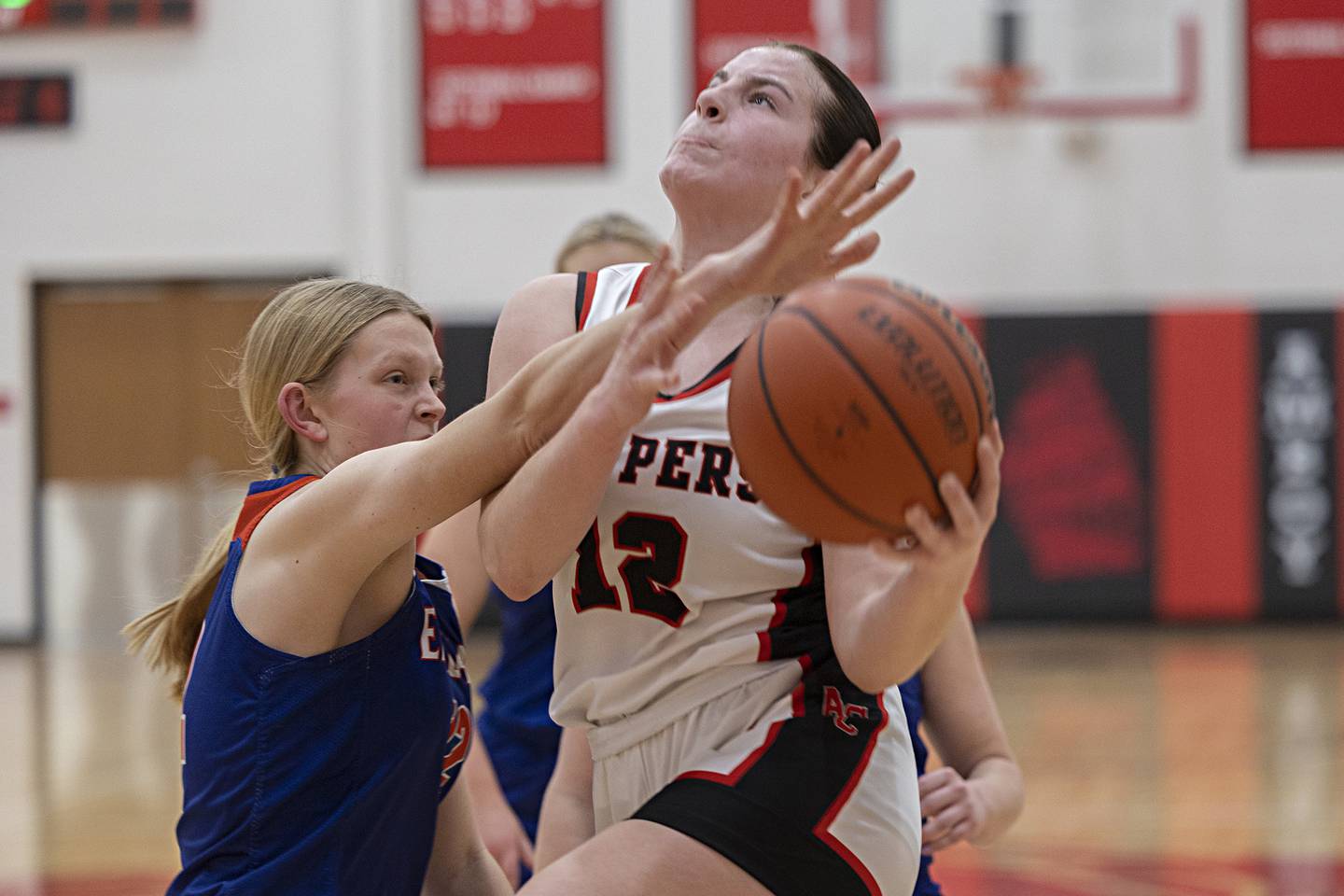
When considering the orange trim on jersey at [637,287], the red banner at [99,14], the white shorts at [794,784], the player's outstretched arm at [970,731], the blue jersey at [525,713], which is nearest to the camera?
the white shorts at [794,784]

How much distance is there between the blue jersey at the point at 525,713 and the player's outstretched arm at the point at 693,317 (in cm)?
135

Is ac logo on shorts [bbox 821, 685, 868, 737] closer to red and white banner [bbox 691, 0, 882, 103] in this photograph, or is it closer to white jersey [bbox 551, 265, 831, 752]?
white jersey [bbox 551, 265, 831, 752]

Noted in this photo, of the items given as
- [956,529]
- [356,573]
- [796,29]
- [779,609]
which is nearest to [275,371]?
[356,573]

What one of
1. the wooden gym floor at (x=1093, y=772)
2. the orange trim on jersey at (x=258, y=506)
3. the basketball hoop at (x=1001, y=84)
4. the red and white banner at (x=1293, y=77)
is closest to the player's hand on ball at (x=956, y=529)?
the orange trim on jersey at (x=258, y=506)

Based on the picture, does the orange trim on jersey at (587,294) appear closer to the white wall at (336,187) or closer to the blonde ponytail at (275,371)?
the blonde ponytail at (275,371)

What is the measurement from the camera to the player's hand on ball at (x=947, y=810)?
2.12m

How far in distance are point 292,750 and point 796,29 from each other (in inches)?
351

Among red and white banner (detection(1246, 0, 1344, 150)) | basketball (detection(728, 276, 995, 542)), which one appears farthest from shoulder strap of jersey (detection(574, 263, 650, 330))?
red and white banner (detection(1246, 0, 1344, 150))

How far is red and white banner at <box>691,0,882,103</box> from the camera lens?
10.1 m

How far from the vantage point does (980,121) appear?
1017 centimetres

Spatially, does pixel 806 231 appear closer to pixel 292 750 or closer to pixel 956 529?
pixel 956 529

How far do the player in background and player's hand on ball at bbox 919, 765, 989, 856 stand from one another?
104 cm

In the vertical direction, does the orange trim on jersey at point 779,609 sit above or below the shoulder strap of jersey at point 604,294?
below

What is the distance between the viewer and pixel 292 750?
6.30 feet
